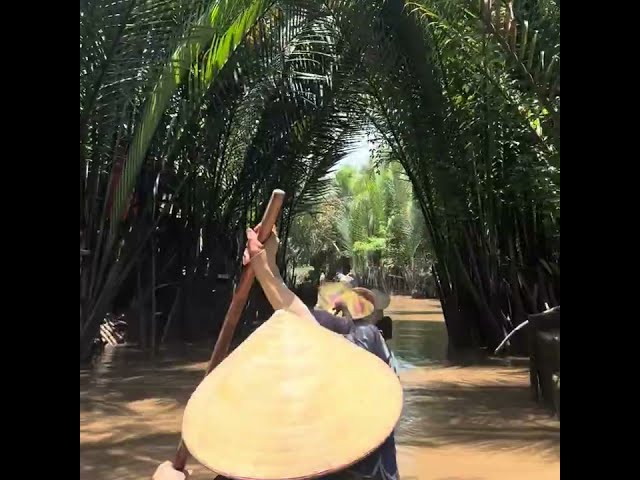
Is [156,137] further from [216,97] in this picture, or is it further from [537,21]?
[537,21]

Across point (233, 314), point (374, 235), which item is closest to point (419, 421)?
point (233, 314)

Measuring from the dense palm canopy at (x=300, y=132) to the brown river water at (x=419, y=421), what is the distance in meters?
0.75

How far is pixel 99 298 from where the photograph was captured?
6941 mm

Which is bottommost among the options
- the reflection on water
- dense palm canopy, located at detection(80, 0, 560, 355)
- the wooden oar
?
the reflection on water

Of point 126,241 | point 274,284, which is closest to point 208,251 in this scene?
point 126,241

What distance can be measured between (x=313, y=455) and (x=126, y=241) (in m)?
6.44

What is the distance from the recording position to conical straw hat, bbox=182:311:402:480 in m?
1.85

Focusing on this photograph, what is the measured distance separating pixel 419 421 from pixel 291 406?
4078 millimetres

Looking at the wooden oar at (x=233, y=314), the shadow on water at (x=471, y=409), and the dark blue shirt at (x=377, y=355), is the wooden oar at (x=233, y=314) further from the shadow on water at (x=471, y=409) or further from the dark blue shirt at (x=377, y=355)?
the shadow on water at (x=471, y=409)

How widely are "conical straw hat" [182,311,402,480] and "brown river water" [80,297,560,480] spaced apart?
229cm

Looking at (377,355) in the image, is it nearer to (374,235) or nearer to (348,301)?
(348,301)

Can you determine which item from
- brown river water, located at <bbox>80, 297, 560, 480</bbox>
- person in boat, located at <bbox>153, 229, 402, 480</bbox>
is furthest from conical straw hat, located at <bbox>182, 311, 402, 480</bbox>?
brown river water, located at <bbox>80, 297, 560, 480</bbox>

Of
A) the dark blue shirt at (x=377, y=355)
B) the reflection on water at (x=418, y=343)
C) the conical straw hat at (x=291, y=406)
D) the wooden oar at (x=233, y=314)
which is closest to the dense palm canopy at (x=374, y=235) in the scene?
the reflection on water at (x=418, y=343)

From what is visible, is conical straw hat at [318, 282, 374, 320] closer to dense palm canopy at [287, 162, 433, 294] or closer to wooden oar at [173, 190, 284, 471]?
wooden oar at [173, 190, 284, 471]
